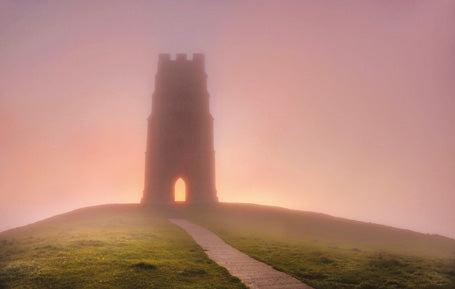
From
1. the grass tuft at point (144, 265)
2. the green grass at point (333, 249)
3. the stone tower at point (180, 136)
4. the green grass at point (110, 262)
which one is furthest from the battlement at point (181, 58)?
the grass tuft at point (144, 265)

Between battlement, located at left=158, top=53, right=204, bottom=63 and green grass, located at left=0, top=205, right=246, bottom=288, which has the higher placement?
battlement, located at left=158, top=53, right=204, bottom=63

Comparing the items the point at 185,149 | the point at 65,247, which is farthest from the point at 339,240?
the point at 185,149

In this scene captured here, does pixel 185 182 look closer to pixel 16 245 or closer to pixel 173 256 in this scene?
pixel 16 245

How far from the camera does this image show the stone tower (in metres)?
39.4

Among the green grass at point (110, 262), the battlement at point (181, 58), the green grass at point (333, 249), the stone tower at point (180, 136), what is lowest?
the green grass at point (333, 249)

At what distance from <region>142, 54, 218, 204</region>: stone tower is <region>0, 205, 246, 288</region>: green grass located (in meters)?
19.0

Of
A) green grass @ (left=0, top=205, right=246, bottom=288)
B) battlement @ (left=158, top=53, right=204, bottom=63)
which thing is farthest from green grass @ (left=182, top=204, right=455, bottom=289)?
battlement @ (left=158, top=53, right=204, bottom=63)

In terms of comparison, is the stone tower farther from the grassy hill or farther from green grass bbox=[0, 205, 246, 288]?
green grass bbox=[0, 205, 246, 288]

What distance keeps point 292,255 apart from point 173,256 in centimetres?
578

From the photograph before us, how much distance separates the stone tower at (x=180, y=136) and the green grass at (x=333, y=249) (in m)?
7.03

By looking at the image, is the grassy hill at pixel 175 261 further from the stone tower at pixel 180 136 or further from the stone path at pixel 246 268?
the stone tower at pixel 180 136

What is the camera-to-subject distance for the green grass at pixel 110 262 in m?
9.91

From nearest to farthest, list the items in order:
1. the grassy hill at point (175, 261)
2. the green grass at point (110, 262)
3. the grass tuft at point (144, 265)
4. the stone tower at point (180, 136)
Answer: the green grass at point (110, 262), the grassy hill at point (175, 261), the grass tuft at point (144, 265), the stone tower at point (180, 136)

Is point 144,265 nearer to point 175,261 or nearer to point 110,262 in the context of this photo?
point 175,261
